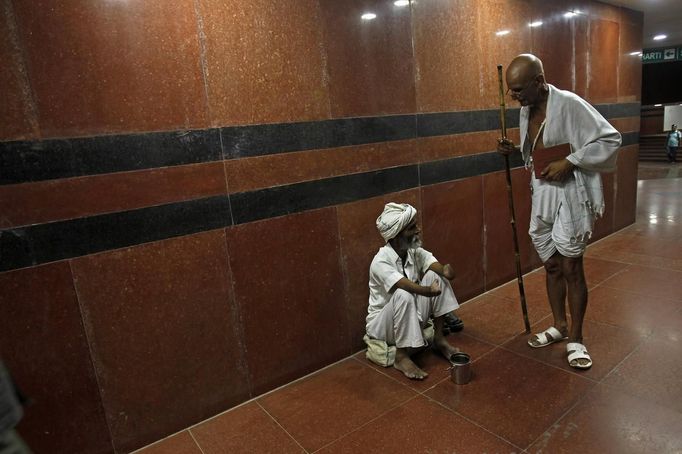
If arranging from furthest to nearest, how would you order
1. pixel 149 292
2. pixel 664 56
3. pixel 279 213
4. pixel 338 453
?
pixel 664 56 < pixel 279 213 < pixel 149 292 < pixel 338 453

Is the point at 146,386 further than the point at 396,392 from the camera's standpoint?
No

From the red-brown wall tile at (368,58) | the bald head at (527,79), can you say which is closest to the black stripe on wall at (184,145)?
the red-brown wall tile at (368,58)

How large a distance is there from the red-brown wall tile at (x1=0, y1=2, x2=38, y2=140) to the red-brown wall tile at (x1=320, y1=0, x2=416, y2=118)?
5.64ft

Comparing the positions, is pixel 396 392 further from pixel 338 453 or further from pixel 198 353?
pixel 198 353

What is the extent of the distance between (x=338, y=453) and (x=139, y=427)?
3.79 ft

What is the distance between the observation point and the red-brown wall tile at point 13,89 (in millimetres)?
1799

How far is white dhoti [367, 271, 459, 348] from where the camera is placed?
8.76ft

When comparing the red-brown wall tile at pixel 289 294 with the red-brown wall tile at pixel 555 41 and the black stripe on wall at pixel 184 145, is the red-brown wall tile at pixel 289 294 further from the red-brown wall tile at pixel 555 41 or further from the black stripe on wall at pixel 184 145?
the red-brown wall tile at pixel 555 41

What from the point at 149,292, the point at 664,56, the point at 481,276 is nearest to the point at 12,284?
the point at 149,292

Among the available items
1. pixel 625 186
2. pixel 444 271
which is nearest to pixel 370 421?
pixel 444 271

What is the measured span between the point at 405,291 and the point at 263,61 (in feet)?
5.68

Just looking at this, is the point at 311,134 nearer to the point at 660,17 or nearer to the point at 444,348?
the point at 444,348

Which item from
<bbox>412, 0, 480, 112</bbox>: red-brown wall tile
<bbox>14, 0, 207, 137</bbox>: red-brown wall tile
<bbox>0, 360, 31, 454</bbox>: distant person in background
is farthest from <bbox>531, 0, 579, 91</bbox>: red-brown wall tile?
<bbox>0, 360, 31, 454</bbox>: distant person in background

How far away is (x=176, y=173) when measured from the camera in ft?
7.45
